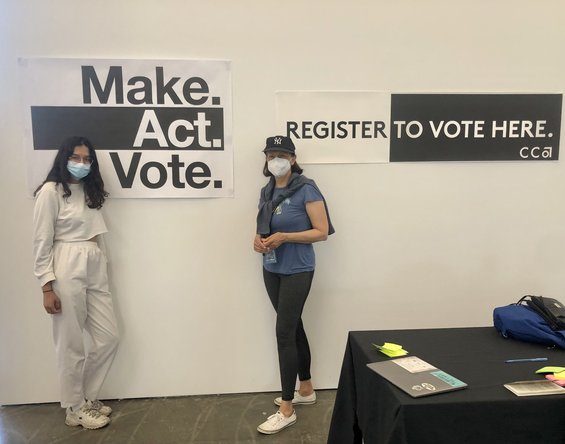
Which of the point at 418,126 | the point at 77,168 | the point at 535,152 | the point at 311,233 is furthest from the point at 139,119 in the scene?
the point at 535,152

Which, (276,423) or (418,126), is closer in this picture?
(276,423)

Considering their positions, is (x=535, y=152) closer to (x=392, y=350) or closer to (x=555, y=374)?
(x=555, y=374)

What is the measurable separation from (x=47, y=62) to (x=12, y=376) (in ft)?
6.44

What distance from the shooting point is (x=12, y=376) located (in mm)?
2717

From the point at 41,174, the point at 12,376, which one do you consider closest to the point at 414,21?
the point at 41,174

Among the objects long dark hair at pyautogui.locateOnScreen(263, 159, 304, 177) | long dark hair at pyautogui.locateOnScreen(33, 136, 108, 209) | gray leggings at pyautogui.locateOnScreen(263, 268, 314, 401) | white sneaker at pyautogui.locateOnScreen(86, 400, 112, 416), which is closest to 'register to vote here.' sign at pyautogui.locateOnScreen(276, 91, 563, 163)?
long dark hair at pyautogui.locateOnScreen(263, 159, 304, 177)

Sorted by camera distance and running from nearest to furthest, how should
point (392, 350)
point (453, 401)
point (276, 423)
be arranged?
point (453, 401) → point (392, 350) → point (276, 423)

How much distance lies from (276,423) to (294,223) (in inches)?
44.8

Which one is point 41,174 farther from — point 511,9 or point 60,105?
point 511,9

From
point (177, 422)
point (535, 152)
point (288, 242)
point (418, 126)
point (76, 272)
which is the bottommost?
point (177, 422)

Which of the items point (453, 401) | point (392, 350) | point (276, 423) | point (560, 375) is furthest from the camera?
point (276, 423)

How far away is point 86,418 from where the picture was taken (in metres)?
2.47

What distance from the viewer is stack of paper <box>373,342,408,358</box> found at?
163cm

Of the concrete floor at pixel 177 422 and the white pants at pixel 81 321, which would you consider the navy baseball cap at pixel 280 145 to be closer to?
the white pants at pixel 81 321
